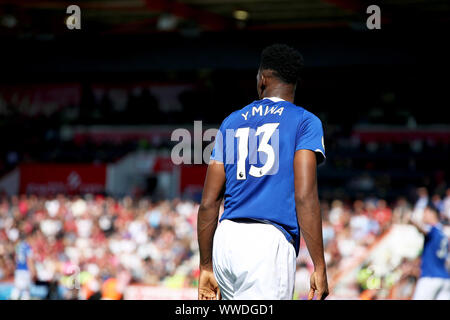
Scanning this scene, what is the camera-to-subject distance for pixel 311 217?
3.00m

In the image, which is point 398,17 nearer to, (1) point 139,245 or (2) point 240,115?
(1) point 139,245

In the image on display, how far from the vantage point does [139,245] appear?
16.1m

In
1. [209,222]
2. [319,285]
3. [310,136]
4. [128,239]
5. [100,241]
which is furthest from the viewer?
[100,241]

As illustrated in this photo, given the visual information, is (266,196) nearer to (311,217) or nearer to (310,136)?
(311,217)

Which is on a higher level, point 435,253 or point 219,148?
point 219,148

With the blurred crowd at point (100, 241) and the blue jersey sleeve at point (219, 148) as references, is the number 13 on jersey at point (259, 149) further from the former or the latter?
the blurred crowd at point (100, 241)

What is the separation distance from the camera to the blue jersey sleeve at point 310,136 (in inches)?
121

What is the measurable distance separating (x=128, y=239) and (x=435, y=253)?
950 cm

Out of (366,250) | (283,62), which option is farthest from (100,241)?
(283,62)

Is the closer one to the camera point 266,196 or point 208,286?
point 266,196

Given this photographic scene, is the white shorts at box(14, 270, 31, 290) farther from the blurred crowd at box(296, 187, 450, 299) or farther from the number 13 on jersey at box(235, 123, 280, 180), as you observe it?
the number 13 on jersey at box(235, 123, 280, 180)

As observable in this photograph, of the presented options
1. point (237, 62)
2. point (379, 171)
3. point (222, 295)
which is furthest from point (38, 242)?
point (222, 295)

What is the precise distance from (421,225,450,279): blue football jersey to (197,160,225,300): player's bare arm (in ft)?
19.9

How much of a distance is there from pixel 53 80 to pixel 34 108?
1432 millimetres
